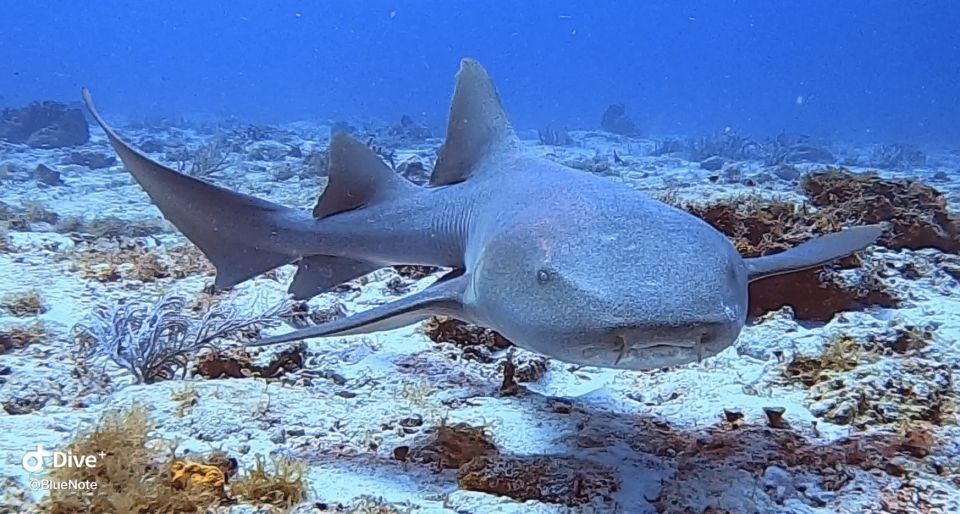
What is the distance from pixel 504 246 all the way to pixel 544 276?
18.5 inches

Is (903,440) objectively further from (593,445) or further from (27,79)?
(27,79)

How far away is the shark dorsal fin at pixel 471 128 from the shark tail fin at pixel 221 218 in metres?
1.00

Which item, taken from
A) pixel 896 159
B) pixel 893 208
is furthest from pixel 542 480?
pixel 896 159

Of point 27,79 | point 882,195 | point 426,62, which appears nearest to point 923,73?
point 426,62

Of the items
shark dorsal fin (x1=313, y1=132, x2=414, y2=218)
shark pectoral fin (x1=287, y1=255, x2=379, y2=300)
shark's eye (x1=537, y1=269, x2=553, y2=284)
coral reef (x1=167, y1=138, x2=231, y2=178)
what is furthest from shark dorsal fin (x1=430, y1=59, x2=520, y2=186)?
coral reef (x1=167, y1=138, x2=231, y2=178)

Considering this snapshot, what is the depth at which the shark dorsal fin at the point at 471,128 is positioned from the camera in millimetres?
4820

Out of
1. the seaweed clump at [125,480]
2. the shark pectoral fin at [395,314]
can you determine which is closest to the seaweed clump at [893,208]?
the shark pectoral fin at [395,314]

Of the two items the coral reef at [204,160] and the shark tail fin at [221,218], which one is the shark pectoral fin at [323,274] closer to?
the shark tail fin at [221,218]

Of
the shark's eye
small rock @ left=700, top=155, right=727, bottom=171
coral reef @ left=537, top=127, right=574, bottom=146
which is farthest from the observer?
coral reef @ left=537, top=127, right=574, bottom=146

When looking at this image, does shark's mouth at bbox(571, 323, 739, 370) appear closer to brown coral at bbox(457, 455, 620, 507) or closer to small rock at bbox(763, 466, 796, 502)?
brown coral at bbox(457, 455, 620, 507)

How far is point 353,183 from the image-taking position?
4.92m

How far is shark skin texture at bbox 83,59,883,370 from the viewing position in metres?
2.61

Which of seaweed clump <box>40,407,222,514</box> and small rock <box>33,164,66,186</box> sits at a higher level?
small rock <box>33,164,66,186</box>

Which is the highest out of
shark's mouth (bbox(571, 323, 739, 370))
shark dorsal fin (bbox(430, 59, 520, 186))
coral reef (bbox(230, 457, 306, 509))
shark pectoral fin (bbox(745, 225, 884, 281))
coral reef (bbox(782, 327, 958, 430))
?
shark dorsal fin (bbox(430, 59, 520, 186))
